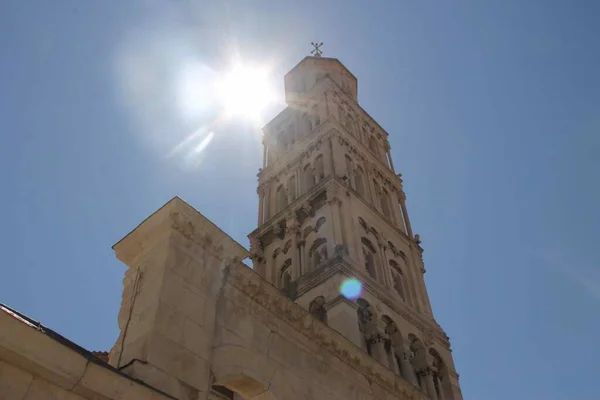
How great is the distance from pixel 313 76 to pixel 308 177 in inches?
378

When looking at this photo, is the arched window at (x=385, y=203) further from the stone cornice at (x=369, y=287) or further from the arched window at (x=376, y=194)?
the stone cornice at (x=369, y=287)

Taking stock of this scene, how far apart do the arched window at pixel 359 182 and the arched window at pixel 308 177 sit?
2.22 metres

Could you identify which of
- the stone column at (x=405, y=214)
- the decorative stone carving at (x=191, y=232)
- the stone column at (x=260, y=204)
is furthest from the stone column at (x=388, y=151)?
the decorative stone carving at (x=191, y=232)

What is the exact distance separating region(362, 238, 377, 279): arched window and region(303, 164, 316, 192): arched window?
4.10m

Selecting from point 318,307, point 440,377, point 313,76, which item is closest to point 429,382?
point 440,377

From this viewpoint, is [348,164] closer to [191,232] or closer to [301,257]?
[301,257]

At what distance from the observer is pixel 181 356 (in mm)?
8570

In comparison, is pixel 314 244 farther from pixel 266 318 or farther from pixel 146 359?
pixel 146 359

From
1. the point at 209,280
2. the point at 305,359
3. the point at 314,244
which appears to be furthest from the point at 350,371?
the point at 314,244

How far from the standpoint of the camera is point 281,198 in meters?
29.6

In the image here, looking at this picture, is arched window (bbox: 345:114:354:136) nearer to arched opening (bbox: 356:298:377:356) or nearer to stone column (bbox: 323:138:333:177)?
stone column (bbox: 323:138:333:177)

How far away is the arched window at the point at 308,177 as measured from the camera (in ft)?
92.8

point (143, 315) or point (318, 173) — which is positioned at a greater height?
point (318, 173)

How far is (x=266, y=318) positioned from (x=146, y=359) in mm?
3263
